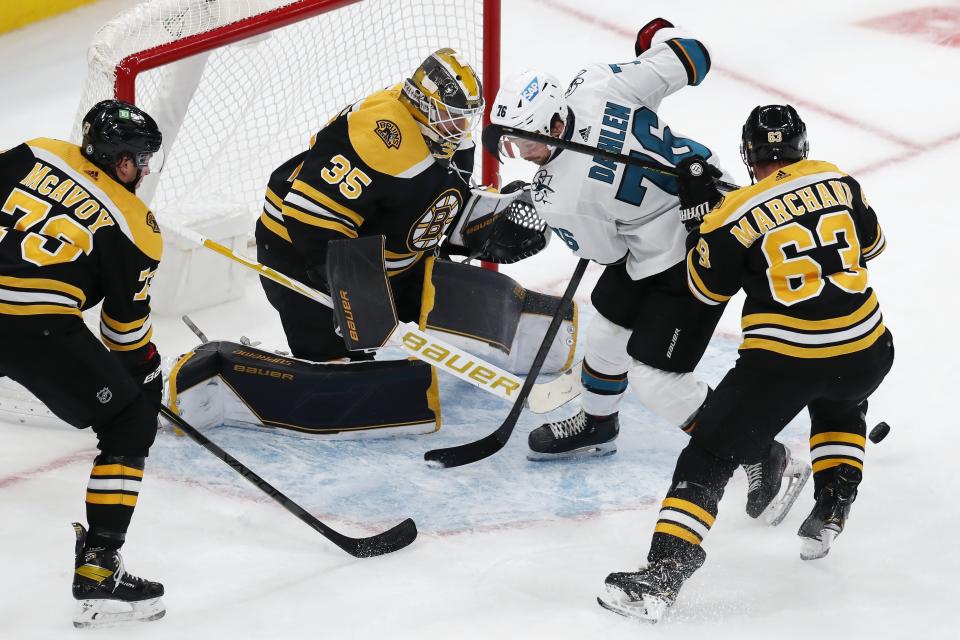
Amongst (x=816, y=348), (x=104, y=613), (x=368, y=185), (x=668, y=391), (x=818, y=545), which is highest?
(x=368, y=185)

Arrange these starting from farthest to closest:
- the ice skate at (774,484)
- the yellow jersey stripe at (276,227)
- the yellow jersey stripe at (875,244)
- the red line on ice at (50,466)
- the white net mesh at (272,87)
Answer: the white net mesh at (272,87) < the yellow jersey stripe at (276,227) < the red line on ice at (50,466) < the ice skate at (774,484) < the yellow jersey stripe at (875,244)

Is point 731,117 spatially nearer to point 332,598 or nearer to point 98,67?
point 98,67

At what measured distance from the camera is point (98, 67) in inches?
136

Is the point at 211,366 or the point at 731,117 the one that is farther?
the point at 731,117

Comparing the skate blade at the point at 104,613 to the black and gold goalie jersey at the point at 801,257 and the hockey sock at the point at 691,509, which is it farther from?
the black and gold goalie jersey at the point at 801,257

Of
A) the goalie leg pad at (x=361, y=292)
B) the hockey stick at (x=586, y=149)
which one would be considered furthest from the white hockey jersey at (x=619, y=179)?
the goalie leg pad at (x=361, y=292)

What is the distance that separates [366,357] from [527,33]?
2.67m

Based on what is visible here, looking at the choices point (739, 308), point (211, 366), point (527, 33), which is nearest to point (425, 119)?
point (211, 366)

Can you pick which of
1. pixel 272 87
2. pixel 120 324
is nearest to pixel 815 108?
pixel 272 87

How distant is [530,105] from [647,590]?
1086 millimetres

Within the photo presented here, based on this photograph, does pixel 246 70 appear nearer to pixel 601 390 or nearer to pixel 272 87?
pixel 272 87

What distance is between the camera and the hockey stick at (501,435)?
3.26 meters

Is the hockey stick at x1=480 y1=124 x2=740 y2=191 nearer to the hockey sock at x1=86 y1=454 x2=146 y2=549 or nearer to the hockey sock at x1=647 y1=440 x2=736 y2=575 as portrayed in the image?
the hockey sock at x1=647 y1=440 x2=736 y2=575

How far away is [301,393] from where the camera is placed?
335 centimetres
